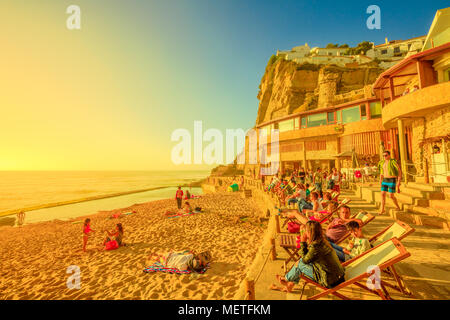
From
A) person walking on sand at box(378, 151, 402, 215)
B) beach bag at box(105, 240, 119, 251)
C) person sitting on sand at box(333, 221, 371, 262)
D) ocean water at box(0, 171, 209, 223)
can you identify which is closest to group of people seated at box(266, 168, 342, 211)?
person walking on sand at box(378, 151, 402, 215)

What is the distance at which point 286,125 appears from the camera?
84.2 ft

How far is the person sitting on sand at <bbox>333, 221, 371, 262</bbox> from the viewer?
9.89ft

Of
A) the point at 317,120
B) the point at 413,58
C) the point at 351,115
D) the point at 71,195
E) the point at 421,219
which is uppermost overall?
the point at 317,120

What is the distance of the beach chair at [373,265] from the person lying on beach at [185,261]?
341cm

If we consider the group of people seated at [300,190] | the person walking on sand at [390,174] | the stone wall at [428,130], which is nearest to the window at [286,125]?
the group of people seated at [300,190]

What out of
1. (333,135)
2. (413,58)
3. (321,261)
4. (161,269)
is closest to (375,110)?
(333,135)

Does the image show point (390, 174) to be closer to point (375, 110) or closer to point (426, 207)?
point (426, 207)

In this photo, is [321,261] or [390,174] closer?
[321,261]

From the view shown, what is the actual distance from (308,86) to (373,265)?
38.6 metres
